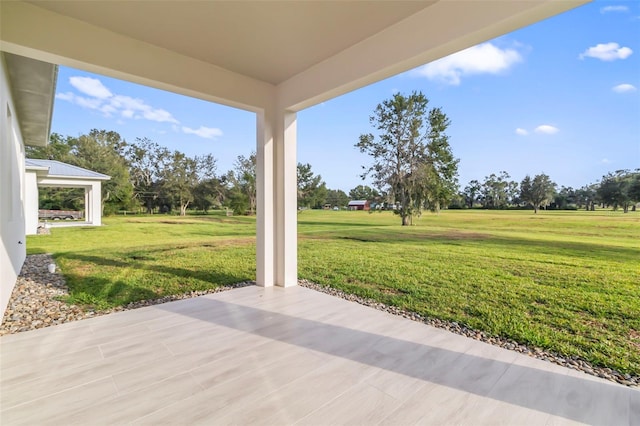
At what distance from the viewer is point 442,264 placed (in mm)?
4000

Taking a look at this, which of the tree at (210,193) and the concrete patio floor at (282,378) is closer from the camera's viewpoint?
the concrete patio floor at (282,378)

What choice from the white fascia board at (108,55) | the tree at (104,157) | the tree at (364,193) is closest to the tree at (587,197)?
the tree at (364,193)

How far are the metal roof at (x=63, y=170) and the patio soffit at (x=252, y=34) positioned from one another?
2.67 metres

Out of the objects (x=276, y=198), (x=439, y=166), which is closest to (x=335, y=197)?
(x=439, y=166)

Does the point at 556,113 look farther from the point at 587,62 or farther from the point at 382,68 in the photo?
the point at 382,68

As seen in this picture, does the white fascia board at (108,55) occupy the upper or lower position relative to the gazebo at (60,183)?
upper

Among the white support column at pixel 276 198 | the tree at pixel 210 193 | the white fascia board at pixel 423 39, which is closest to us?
the white fascia board at pixel 423 39

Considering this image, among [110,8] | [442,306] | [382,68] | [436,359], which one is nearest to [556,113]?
[382,68]

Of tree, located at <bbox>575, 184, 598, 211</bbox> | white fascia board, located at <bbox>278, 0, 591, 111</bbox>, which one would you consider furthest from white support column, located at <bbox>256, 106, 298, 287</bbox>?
tree, located at <bbox>575, 184, 598, 211</bbox>

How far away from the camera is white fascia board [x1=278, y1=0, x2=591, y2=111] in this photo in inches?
61.8

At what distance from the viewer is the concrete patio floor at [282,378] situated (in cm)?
138

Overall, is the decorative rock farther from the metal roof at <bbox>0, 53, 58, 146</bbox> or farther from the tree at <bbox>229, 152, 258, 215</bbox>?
the metal roof at <bbox>0, 53, 58, 146</bbox>

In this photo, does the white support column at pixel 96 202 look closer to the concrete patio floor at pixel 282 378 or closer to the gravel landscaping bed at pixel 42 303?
the gravel landscaping bed at pixel 42 303

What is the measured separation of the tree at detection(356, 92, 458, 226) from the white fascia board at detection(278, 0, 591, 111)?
98.6 inches
